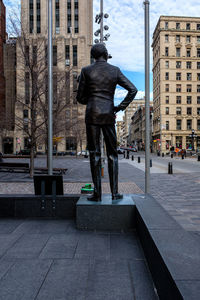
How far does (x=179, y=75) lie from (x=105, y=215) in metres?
70.3

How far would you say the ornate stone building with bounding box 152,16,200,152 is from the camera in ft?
215

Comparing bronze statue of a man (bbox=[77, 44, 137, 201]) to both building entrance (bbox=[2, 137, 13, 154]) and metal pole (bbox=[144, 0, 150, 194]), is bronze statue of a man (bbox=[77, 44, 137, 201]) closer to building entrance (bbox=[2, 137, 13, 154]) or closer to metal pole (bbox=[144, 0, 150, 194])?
metal pole (bbox=[144, 0, 150, 194])

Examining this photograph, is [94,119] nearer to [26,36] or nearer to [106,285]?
[106,285]

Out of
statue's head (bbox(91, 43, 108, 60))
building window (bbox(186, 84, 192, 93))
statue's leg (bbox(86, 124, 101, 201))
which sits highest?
building window (bbox(186, 84, 192, 93))

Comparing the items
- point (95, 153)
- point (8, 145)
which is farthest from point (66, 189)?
point (8, 145)

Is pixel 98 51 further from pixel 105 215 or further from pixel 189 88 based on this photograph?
pixel 189 88

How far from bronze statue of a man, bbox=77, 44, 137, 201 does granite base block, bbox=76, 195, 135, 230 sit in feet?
1.07

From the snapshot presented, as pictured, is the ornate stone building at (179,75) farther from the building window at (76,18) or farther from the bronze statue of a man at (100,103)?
the bronze statue of a man at (100,103)

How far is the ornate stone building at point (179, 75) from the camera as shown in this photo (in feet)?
215

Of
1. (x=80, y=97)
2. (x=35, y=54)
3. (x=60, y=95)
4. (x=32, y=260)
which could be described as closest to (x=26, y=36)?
(x=35, y=54)

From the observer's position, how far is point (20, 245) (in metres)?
3.66

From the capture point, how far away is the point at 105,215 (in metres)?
4.33

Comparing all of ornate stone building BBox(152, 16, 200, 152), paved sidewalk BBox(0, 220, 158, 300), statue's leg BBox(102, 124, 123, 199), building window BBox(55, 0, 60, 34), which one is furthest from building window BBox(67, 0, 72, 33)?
paved sidewalk BBox(0, 220, 158, 300)

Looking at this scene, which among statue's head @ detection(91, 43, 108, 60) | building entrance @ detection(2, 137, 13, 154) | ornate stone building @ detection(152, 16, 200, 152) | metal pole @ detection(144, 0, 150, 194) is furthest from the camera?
ornate stone building @ detection(152, 16, 200, 152)
